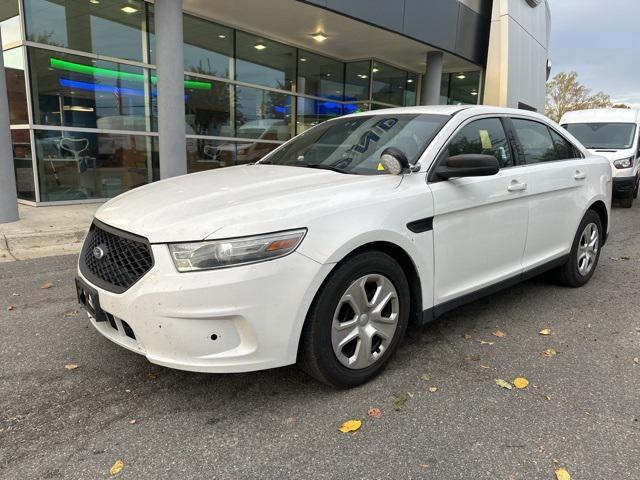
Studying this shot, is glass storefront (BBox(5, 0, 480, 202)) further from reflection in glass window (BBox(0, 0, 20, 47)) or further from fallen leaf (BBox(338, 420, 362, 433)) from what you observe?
fallen leaf (BBox(338, 420, 362, 433))

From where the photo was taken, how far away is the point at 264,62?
12.4m

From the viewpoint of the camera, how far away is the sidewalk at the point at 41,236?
5.86 m

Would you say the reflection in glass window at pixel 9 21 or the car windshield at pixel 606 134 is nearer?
the reflection in glass window at pixel 9 21

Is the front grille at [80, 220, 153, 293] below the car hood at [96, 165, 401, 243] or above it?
below

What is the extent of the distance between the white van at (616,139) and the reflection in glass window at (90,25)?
968 centimetres

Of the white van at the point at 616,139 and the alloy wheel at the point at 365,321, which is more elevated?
the white van at the point at 616,139

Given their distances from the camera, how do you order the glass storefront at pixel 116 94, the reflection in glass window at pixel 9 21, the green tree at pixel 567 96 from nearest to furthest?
the reflection in glass window at pixel 9 21, the glass storefront at pixel 116 94, the green tree at pixel 567 96

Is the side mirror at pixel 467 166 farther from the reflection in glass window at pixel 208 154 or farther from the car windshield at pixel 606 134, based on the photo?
the car windshield at pixel 606 134

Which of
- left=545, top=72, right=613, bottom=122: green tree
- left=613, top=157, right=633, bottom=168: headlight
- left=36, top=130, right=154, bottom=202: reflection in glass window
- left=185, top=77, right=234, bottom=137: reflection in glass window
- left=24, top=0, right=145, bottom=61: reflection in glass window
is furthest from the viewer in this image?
left=545, top=72, right=613, bottom=122: green tree

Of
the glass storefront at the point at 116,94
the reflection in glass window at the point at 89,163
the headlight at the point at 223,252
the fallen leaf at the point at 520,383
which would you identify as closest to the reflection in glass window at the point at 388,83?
the glass storefront at the point at 116,94

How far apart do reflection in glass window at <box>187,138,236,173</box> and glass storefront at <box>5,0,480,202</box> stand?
0.9 inches

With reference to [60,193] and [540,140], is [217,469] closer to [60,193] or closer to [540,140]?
[540,140]

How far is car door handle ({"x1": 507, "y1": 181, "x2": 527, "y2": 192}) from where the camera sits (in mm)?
3685

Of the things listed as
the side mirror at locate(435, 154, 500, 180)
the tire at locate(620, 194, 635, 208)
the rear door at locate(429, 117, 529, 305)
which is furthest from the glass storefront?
the tire at locate(620, 194, 635, 208)
